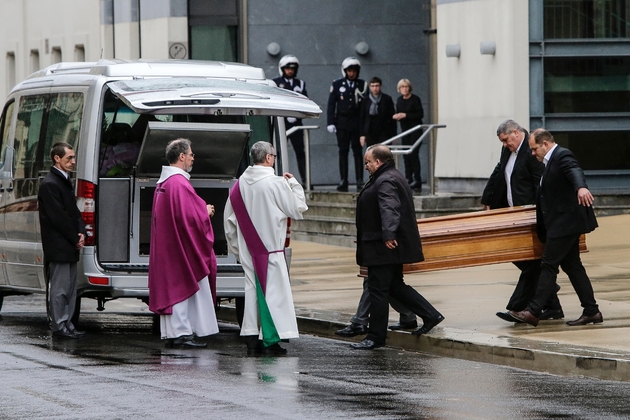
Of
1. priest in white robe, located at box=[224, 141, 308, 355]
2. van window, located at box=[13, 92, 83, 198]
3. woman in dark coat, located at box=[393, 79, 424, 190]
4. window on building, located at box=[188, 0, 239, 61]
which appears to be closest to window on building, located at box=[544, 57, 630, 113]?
woman in dark coat, located at box=[393, 79, 424, 190]

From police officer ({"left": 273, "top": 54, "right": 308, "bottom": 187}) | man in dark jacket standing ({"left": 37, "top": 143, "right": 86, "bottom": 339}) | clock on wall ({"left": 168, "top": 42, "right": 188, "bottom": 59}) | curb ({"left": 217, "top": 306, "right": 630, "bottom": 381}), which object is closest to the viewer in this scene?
curb ({"left": 217, "top": 306, "right": 630, "bottom": 381})

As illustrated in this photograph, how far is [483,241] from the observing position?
1288cm

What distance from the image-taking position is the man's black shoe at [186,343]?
475 inches

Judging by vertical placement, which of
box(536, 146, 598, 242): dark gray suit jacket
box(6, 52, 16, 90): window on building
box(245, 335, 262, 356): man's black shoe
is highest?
box(6, 52, 16, 90): window on building

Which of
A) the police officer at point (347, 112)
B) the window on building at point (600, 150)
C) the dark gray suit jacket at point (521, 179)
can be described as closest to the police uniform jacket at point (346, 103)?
the police officer at point (347, 112)

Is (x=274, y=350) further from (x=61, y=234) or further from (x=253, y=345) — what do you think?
(x=61, y=234)

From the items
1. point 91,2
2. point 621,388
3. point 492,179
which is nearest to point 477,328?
point 492,179

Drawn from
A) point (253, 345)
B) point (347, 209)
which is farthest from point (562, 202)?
point (347, 209)

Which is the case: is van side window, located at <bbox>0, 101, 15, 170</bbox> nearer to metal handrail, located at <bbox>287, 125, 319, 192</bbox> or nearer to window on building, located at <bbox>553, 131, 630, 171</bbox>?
metal handrail, located at <bbox>287, 125, 319, 192</bbox>

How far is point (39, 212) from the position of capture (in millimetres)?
12828

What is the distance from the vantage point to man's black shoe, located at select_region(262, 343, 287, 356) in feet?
38.3

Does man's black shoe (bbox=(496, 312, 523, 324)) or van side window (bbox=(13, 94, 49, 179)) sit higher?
van side window (bbox=(13, 94, 49, 179))

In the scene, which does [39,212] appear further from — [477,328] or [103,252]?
[477,328]

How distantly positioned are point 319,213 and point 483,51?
3.40m
